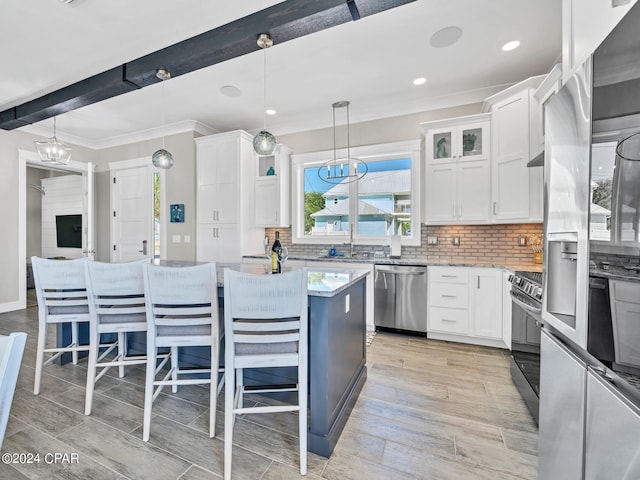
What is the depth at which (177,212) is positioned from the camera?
4.88 m

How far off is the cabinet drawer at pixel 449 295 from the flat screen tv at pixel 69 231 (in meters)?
7.11

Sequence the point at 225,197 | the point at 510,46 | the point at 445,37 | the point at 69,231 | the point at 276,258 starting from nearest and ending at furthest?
the point at 276,258
the point at 445,37
the point at 510,46
the point at 225,197
the point at 69,231

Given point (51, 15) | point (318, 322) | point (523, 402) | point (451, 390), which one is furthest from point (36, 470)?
point (51, 15)

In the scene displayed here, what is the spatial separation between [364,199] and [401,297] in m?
1.60

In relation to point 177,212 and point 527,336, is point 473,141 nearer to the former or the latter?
point 527,336

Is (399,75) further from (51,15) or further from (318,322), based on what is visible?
(51,15)

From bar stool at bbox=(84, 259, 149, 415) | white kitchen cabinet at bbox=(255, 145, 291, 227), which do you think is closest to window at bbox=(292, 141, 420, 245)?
white kitchen cabinet at bbox=(255, 145, 291, 227)

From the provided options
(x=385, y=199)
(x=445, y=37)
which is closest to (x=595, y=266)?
(x=445, y=37)

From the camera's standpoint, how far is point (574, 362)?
950 mm

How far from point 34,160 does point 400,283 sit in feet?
20.8

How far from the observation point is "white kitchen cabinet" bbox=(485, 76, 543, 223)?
3.00 meters

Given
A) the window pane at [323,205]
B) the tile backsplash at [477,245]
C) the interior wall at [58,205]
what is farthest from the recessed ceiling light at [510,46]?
the interior wall at [58,205]

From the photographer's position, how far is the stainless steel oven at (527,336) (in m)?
1.87

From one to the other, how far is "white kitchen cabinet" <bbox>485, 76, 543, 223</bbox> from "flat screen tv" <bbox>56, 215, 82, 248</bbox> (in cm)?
776
